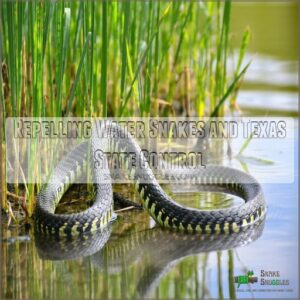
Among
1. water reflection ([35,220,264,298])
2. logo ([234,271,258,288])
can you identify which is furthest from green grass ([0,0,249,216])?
logo ([234,271,258,288])

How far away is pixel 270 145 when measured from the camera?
32.8ft

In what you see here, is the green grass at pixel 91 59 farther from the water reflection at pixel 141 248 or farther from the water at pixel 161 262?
the water at pixel 161 262

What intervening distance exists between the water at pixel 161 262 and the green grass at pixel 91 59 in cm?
96

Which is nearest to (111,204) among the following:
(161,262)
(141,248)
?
(141,248)

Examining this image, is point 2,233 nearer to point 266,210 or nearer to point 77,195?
point 77,195

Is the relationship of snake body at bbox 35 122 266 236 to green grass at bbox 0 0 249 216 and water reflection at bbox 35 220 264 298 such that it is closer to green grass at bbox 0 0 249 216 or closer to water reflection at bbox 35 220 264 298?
water reflection at bbox 35 220 264 298

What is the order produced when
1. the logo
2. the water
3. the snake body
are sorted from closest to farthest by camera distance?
the water, the logo, the snake body

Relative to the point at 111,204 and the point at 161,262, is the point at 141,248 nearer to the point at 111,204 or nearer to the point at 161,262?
the point at 161,262

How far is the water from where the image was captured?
18.7ft

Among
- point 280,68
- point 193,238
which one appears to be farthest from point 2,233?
point 280,68

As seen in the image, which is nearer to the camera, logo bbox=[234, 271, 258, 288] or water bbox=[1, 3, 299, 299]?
water bbox=[1, 3, 299, 299]

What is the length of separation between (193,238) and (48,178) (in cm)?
154

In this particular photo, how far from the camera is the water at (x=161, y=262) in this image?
5.71 m

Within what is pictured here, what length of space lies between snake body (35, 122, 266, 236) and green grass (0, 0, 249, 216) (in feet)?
1.09
